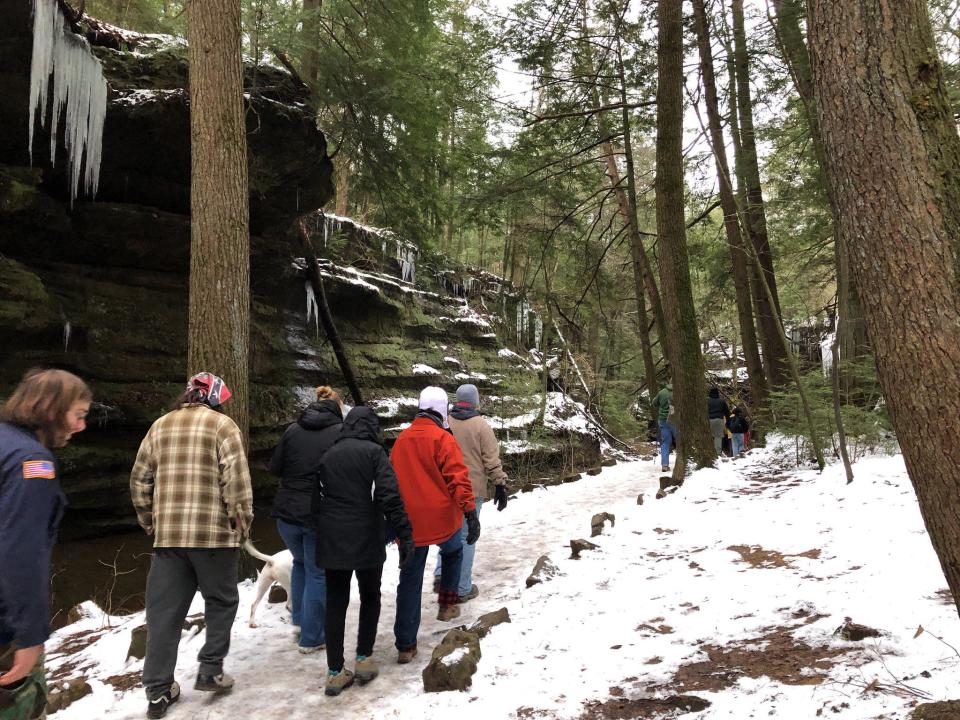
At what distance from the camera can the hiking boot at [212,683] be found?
3.69 meters

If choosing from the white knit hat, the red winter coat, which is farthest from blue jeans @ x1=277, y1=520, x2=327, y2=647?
the white knit hat

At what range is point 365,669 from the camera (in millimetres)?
3846

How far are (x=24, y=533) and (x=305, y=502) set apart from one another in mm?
2413

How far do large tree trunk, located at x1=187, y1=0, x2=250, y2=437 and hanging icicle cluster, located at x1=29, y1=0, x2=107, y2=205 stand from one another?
3.29 m

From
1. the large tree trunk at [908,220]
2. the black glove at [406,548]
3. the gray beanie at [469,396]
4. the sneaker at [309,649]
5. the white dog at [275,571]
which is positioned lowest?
the sneaker at [309,649]

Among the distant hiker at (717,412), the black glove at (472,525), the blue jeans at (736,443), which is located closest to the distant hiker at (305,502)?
the black glove at (472,525)

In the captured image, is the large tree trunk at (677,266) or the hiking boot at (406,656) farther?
the large tree trunk at (677,266)

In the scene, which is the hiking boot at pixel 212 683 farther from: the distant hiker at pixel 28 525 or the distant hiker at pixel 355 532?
the distant hiker at pixel 28 525

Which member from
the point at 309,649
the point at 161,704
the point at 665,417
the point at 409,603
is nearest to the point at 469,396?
the point at 409,603

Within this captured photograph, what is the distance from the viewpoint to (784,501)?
7375mm

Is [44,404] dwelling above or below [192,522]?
above

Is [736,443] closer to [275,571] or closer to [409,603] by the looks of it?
[409,603]

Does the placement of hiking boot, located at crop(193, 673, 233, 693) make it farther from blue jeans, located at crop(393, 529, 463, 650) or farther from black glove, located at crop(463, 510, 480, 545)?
black glove, located at crop(463, 510, 480, 545)

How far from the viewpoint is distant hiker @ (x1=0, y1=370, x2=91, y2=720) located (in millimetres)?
2180
